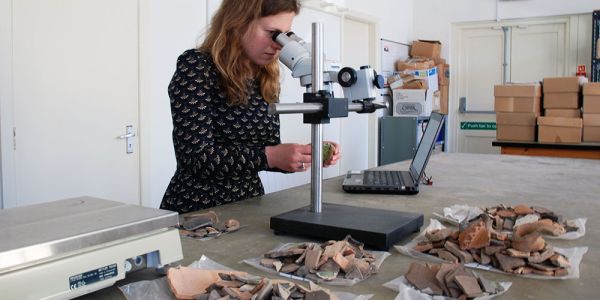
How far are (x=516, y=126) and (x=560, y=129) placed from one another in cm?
39

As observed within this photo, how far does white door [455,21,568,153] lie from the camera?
6289mm

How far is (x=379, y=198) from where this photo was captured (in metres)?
1.73

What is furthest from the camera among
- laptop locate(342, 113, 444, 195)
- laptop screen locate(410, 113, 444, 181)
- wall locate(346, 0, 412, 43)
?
wall locate(346, 0, 412, 43)

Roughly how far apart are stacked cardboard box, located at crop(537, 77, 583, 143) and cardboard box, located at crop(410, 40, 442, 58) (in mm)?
1799

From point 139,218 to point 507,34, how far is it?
6.37 meters

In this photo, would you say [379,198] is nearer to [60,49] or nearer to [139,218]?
[139,218]

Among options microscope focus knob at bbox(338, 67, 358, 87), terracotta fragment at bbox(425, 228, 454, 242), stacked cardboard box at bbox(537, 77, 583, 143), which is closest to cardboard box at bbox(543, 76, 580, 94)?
stacked cardboard box at bbox(537, 77, 583, 143)

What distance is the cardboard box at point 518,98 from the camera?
4.95 metres

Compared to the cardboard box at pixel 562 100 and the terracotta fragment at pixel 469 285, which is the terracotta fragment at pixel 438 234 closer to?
the terracotta fragment at pixel 469 285

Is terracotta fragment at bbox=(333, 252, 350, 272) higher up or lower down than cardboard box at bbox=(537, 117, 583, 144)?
lower down

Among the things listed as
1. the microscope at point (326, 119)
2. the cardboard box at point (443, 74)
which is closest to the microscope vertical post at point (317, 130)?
the microscope at point (326, 119)

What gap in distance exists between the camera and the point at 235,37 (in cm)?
165

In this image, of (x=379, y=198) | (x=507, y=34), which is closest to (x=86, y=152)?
(x=379, y=198)

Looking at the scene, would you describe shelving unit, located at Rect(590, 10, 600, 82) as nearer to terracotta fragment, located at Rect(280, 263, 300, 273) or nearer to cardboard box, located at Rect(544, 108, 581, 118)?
cardboard box, located at Rect(544, 108, 581, 118)
